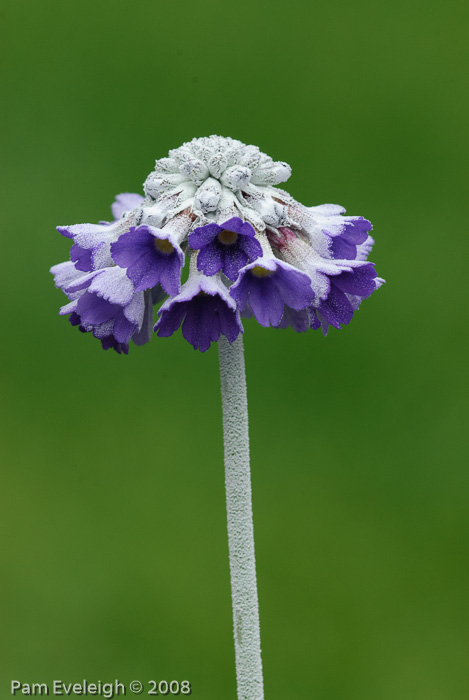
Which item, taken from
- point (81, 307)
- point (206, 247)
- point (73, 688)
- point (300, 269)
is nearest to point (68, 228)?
point (81, 307)

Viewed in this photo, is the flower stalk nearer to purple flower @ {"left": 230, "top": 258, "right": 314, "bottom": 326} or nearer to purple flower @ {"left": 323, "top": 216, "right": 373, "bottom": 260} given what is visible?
purple flower @ {"left": 230, "top": 258, "right": 314, "bottom": 326}

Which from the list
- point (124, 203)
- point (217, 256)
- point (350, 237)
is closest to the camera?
point (217, 256)

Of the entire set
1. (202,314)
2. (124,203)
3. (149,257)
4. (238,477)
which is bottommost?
(238,477)

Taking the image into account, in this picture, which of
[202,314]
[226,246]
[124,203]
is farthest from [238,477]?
[124,203]

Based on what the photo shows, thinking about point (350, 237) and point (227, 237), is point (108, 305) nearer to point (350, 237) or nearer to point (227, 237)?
point (227, 237)

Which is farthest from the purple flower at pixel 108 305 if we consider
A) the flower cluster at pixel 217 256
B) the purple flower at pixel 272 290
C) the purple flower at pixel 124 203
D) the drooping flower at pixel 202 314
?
the purple flower at pixel 124 203

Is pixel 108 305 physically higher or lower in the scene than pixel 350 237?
lower
